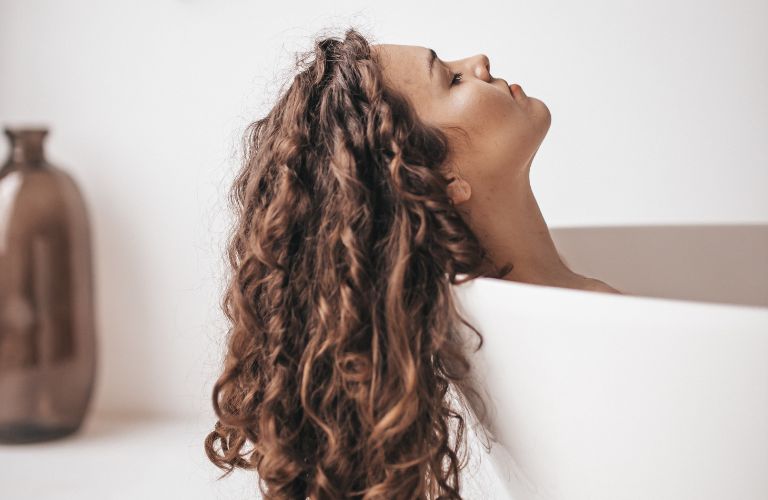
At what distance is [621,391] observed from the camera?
69cm

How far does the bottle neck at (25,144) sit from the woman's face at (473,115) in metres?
1.14

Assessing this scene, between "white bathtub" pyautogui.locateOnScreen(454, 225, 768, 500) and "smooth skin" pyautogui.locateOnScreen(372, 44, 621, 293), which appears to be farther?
"smooth skin" pyautogui.locateOnScreen(372, 44, 621, 293)

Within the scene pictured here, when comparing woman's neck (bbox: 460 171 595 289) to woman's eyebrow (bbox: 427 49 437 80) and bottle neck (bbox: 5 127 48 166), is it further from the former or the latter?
bottle neck (bbox: 5 127 48 166)

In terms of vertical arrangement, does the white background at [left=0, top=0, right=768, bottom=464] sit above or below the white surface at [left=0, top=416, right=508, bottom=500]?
above

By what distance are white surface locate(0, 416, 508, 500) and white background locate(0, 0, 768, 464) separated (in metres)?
0.12

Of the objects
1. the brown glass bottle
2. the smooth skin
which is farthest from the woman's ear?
the brown glass bottle

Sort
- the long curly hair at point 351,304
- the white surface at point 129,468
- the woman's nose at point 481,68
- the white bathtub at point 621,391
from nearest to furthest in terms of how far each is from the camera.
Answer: the white bathtub at point 621,391
the long curly hair at point 351,304
the woman's nose at point 481,68
the white surface at point 129,468

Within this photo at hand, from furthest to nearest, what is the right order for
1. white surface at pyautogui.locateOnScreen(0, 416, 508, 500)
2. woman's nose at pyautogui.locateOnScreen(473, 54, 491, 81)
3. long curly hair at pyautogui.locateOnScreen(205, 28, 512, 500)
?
1. white surface at pyautogui.locateOnScreen(0, 416, 508, 500)
2. woman's nose at pyautogui.locateOnScreen(473, 54, 491, 81)
3. long curly hair at pyautogui.locateOnScreen(205, 28, 512, 500)

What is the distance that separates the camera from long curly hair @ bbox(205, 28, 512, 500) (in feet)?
2.80

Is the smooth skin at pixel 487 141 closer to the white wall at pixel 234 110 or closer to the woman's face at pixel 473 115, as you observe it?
the woman's face at pixel 473 115

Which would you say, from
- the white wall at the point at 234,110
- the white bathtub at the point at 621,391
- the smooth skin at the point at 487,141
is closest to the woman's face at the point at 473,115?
the smooth skin at the point at 487,141

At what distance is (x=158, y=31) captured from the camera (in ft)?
6.74

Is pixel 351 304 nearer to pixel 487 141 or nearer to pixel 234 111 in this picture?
pixel 487 141

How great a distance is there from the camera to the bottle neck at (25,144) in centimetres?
194
